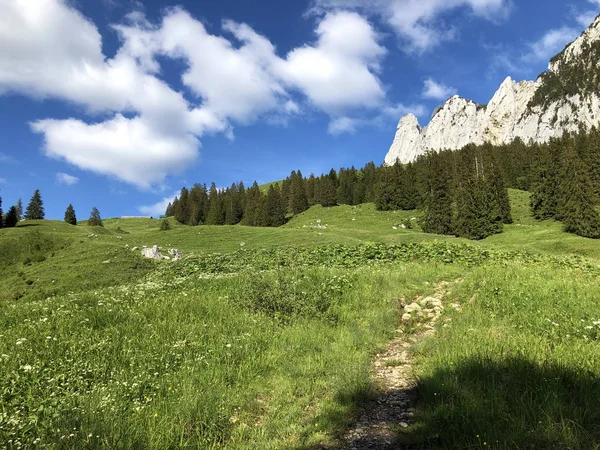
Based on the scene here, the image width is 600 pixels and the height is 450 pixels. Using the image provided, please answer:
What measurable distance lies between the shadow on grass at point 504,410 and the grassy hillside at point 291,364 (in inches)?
0.9

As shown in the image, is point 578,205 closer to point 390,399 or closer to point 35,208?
point 390,399

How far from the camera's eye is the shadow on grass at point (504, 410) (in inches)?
165

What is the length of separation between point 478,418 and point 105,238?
57.2m

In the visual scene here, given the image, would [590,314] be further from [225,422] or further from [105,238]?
[105,238]

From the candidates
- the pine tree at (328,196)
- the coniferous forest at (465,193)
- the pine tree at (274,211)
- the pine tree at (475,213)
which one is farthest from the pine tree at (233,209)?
the pine tree at (475,213)

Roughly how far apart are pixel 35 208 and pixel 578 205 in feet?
424

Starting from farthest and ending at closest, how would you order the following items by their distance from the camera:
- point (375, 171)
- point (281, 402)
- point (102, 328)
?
1. point (375, 171)
2. point (102, 328)
3. point (281, 402)

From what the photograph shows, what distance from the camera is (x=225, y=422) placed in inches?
210

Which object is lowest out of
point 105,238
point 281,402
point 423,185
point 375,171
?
point 281,402

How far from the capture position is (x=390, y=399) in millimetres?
6082

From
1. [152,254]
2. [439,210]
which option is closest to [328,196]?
[439,210]

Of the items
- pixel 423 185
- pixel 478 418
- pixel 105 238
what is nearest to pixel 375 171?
pixel 423 185

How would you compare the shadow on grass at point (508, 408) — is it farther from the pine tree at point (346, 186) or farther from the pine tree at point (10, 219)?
the pine tree at point (346, 186)

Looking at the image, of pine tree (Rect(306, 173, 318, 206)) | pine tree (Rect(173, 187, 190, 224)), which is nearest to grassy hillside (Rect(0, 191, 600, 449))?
pine tree (Rect(306, 173, 318, 206))
